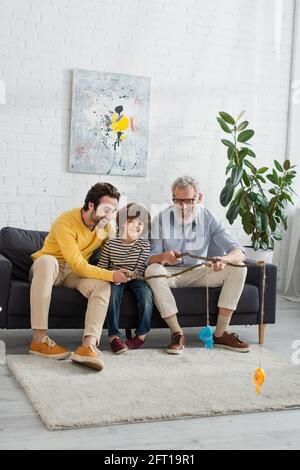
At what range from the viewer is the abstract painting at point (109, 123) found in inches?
211

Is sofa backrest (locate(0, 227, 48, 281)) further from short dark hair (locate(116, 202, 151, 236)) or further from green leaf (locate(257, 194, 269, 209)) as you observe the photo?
green leaf (locate(257, 194, 269, 209))

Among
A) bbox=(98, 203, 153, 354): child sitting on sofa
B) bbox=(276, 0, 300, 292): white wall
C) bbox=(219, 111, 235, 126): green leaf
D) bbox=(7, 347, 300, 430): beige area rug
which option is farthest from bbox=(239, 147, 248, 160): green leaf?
bbox=(7, 347, 300, 430): beige area rug

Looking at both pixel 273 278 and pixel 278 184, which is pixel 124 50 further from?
pixel 273 278

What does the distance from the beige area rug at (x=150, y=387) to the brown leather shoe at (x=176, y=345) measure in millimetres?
44

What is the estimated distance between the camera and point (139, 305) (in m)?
3.68

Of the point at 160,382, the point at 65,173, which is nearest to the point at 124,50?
the point at 65,173

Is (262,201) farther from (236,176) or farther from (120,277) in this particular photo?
(120,277)

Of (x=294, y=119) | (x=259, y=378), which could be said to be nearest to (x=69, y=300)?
(x=259, y=378)

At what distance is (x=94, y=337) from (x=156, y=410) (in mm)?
791

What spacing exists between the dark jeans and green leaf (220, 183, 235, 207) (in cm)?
182

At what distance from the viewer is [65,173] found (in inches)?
212

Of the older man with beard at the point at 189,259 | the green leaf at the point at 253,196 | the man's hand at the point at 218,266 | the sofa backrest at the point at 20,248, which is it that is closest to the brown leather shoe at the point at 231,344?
the older man with beard at the point at 189,259

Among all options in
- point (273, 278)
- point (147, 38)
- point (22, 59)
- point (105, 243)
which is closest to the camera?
point (105, 243)

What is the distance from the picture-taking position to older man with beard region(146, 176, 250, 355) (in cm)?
375
